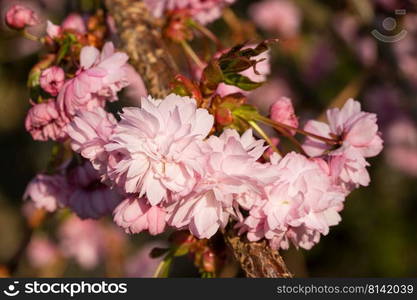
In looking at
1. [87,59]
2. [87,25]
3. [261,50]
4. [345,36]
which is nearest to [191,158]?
[261,50]

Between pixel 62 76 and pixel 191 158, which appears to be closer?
pixel 191 158

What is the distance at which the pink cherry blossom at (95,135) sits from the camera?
1.10 metres

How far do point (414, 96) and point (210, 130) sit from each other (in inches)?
70.1

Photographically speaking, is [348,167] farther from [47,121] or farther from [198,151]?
[47,121]

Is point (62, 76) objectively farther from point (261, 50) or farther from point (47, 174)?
point (261, 50)

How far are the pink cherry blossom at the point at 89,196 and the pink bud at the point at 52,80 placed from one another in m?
0.16

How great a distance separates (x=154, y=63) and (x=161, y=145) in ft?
1.19

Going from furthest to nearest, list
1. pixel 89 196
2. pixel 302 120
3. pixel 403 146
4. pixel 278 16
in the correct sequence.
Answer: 1. pixel 278 16
2. pixel 403 146
3. pixel 302 120
4. pixel 89 196

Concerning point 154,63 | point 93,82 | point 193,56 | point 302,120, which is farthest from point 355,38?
point 93,82

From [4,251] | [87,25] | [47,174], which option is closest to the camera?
[47,174]

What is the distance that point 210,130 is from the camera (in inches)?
42.0

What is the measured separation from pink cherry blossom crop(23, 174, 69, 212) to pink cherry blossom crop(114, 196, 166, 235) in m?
0.31

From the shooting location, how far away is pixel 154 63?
133cm

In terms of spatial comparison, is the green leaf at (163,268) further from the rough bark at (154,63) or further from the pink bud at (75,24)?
the pink bud at (75,24)
